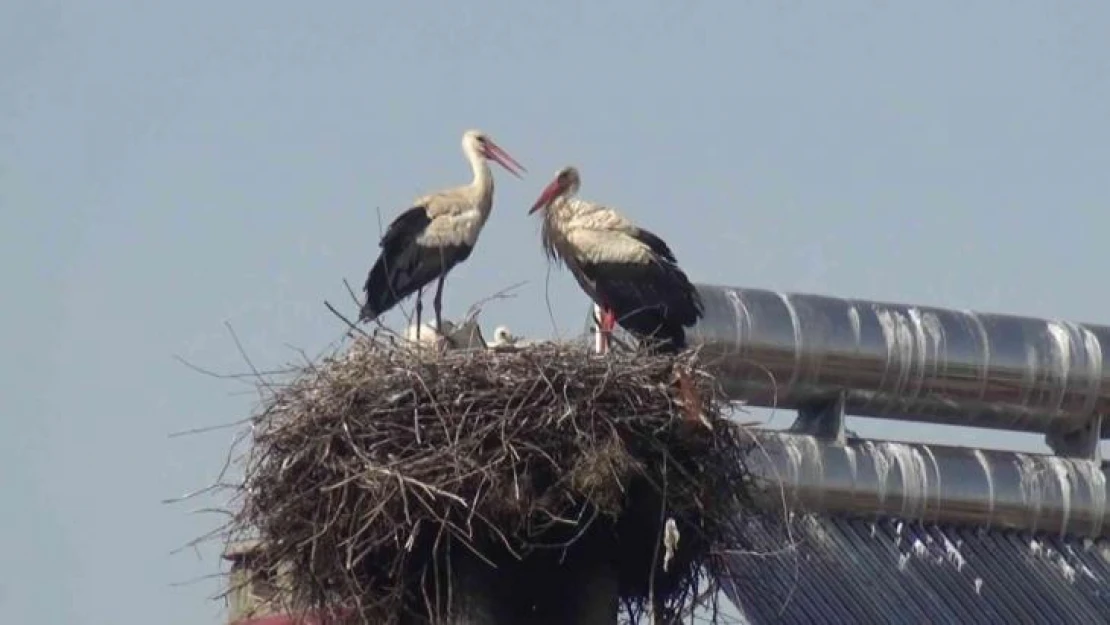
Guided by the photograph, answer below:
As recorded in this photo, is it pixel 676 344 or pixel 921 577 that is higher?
pixel 676 344

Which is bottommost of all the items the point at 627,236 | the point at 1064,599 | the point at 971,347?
the point at 1064,599

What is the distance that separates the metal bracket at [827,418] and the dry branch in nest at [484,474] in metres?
7.38

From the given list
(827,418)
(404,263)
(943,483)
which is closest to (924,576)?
(943,483)

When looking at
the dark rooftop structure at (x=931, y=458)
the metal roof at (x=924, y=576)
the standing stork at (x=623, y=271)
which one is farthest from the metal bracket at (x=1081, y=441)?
the standing stork at (x=623, y=271)

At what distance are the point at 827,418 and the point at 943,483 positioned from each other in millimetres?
910

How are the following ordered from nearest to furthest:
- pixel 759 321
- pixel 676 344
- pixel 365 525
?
pixel 365 525, pixel 676 344, pixel 759 321

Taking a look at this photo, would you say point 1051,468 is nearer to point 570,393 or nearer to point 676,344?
point 676,344

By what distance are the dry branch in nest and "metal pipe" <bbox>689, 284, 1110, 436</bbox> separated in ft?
21.5

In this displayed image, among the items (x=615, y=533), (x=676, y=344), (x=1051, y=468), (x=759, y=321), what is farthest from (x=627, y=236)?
(x=1051, y=468)

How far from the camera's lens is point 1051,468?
25.6m

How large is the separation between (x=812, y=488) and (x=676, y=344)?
16.9 feet

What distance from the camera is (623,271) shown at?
19422 mm

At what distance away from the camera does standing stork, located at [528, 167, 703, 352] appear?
1942 cm

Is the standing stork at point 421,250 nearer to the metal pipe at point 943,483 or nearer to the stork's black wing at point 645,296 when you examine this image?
the stork's black wing at point 645,296
